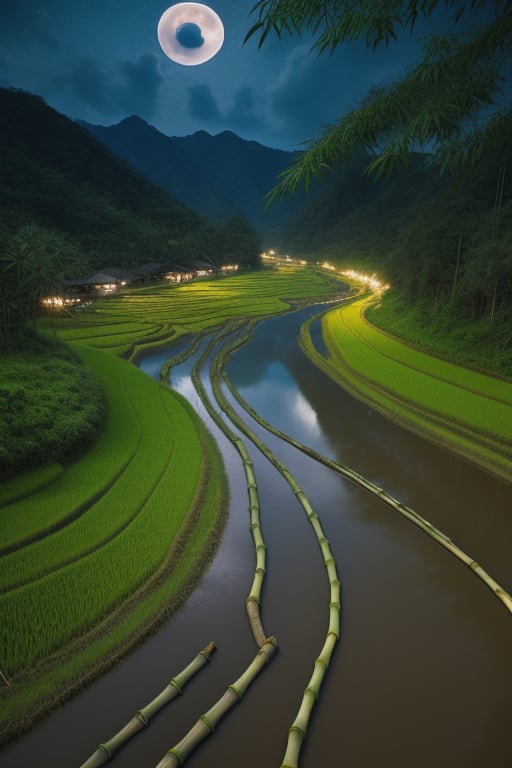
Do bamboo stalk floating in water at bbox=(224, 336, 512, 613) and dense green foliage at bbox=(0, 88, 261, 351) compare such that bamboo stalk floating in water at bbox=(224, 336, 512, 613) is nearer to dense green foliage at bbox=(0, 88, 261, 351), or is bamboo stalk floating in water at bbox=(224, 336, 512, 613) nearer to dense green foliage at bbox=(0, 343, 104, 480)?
dense green foliage at bbox=(0, 343, 104, 480)

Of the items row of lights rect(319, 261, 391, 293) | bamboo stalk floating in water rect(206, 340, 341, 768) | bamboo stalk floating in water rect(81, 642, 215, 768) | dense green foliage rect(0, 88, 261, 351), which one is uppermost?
dense green foliage rect(0, 88, 261, 351)

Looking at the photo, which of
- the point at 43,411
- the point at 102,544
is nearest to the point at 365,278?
the point at 43,411

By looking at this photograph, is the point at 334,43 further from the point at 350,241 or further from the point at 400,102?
the point at 350,241

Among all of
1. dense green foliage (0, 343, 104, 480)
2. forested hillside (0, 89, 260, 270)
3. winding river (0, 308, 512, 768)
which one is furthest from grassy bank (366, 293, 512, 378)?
forested hillside (0, 89, 260, 270)

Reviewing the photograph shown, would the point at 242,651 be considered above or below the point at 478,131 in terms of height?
below

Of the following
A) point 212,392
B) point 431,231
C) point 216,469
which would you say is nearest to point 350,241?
point 431,231

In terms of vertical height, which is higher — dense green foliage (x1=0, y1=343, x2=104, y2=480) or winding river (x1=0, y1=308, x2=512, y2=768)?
dense green foliage (x1=0, y1=343, x2=104, y2=480)
